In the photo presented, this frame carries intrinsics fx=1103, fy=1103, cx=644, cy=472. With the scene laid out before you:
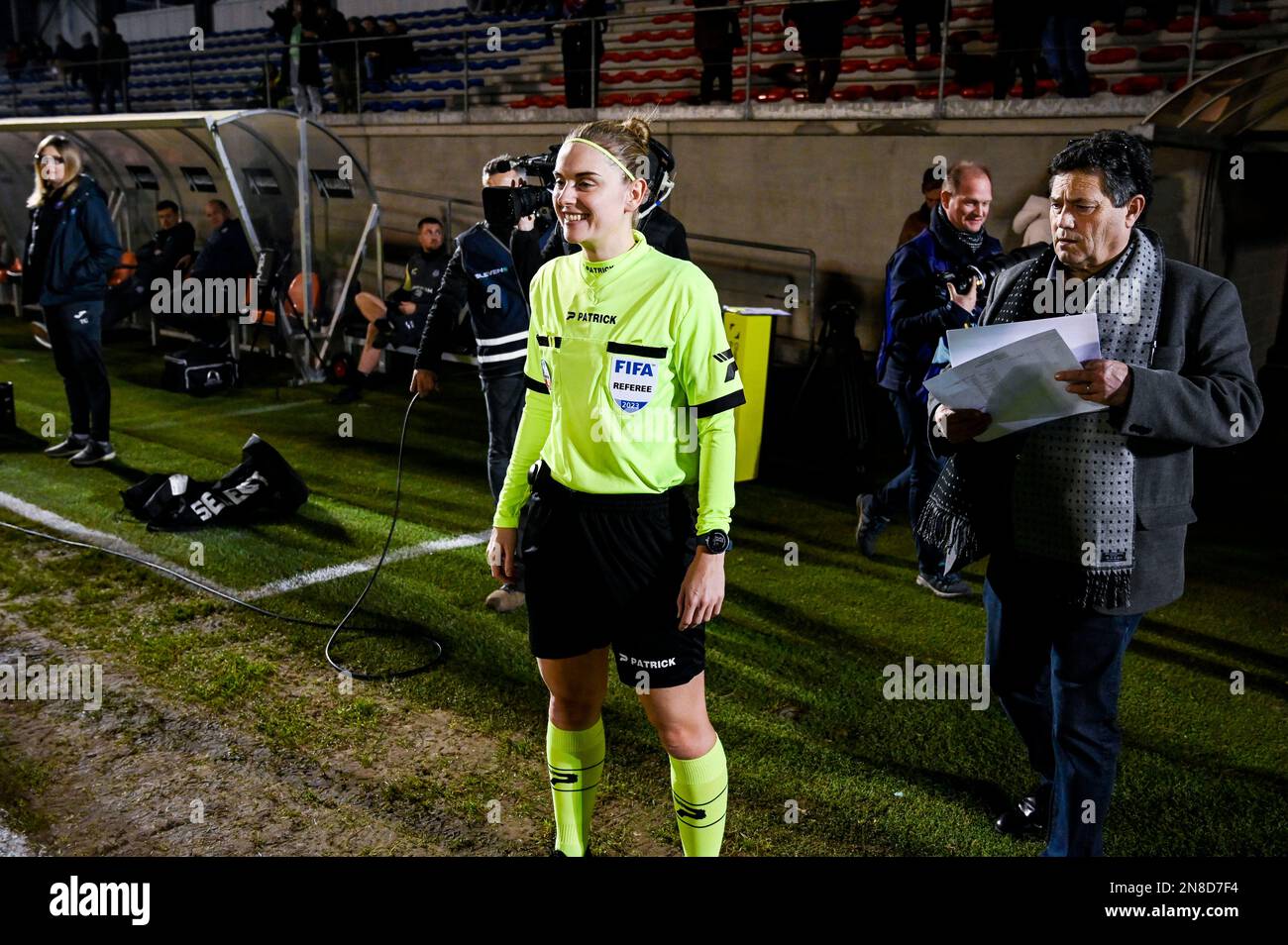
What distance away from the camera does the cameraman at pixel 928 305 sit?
488cm

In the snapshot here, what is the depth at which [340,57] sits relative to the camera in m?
17.7

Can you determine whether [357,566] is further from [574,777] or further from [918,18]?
[918,18]

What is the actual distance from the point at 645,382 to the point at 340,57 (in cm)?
1712

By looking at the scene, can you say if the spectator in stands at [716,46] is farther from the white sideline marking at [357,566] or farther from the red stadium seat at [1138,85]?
the white sideline marking at [357,566]

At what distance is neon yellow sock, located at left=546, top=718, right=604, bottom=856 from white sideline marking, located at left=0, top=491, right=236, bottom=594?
120 inches

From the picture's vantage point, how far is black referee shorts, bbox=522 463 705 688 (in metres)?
2.66

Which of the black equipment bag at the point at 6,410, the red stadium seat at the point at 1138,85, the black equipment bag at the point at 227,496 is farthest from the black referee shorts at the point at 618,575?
the red stadium seat at the point at 1138,85

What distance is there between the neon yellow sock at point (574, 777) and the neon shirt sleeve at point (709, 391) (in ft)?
2.46

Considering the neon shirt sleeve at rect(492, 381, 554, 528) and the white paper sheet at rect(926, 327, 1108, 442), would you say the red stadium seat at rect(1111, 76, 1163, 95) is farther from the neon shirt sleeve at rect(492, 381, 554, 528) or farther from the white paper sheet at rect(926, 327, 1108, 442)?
the neon shirt sleeve at rect(492, 381, 554, 528)

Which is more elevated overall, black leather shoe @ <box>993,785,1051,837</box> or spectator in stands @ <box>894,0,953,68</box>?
spectator in stands @ <box>894,0,953,68</box>

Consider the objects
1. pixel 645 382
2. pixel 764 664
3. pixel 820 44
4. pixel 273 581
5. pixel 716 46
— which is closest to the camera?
pixel 645 382

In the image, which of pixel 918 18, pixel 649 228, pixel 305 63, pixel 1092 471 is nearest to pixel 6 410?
pixel 649 228

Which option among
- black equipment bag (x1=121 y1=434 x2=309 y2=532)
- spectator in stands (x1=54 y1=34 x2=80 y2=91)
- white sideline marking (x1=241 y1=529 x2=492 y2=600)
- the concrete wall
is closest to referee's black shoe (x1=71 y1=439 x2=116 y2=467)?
black equipment bag (x1=121 y1=434 x2=309 y2=532)
